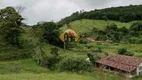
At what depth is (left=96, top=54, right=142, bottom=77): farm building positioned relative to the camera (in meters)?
39.1

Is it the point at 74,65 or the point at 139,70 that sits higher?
the point at 74,65

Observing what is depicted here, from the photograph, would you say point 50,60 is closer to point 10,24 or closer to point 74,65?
point 74,65

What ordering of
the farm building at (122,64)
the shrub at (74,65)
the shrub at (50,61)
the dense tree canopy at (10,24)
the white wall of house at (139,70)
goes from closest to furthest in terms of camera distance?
the shrub at (74,65), the shrub at (50,61), the farm building at (122,64), the white wall of house at (139,70), the dense tree canopy at (10,24)

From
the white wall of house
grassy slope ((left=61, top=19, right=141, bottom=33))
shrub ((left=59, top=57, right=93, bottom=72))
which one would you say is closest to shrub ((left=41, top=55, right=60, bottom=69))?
shrub ((left=59, top=57, right=93, bottom=72))

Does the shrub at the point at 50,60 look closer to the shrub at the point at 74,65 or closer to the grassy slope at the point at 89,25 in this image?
the shrub at the point at 74,65

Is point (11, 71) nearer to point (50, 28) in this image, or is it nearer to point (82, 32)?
point (50, 28)

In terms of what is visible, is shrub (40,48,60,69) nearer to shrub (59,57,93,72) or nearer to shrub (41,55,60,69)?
shrub (41,55,60,69)

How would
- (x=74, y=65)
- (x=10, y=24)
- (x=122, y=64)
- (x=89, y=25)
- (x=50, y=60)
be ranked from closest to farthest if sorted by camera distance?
(x=74, y=65) < (x=50, y=60) < (x=10, y=24) < (x=122, y=64) < (x=89, y=25)

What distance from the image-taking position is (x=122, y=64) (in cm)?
4041

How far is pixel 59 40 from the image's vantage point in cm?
A: 4925

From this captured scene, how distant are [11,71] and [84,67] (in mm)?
9949

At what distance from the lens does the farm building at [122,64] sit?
128 ft

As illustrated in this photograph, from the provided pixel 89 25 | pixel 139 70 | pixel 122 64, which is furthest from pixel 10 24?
pixel 89 25

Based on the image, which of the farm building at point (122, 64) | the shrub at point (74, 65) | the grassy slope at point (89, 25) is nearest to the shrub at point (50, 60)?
the shrub at point (74, 65)
